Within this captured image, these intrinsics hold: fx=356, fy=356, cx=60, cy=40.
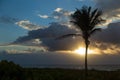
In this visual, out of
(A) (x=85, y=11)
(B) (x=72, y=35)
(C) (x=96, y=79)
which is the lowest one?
(C) (x=96, y=79)

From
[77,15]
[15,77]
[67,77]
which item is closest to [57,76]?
[67,77]

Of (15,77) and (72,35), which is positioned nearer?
(15,77)

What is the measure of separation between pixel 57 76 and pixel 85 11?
A: 835 centimetres

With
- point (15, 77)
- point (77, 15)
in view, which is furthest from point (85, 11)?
point (15, 77)

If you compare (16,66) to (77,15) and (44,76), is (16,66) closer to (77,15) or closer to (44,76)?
(44,76)

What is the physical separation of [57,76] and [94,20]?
791cm

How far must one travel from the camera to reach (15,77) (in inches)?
1533

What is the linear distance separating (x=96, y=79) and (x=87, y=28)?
6.76m

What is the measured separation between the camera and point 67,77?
4000cm

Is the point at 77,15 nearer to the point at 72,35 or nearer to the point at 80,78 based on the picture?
the point at 72,35

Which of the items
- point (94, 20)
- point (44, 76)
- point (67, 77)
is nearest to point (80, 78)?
point (67, 77)

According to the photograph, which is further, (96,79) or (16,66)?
(16,66)

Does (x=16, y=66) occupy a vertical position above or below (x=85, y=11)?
below

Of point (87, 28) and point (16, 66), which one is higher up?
point (87, 28)
